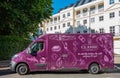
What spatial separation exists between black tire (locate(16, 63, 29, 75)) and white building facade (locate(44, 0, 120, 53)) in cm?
3207

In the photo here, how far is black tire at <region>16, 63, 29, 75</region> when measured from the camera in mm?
17906

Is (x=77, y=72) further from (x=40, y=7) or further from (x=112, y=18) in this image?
(x=112, y=18)

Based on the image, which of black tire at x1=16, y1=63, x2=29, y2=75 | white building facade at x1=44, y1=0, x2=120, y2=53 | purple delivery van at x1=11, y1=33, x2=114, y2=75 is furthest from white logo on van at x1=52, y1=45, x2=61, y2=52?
white building facade at x1=44, y1=0, x2=120, y2=53

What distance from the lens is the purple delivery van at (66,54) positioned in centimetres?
1808

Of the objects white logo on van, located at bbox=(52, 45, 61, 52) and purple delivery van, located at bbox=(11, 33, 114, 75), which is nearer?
purple delivery van, located at bbox=(11, 33, 114, 75)

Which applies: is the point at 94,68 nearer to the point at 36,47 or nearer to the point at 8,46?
the point at 36,47

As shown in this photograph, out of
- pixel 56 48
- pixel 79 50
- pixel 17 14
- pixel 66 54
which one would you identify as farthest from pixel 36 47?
pixel 17 14

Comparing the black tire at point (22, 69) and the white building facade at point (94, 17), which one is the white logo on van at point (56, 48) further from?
the white building facade at point (94, 17)

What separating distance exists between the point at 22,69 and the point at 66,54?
2.85m

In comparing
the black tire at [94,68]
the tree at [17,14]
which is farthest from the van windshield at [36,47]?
the tree at [17,14]

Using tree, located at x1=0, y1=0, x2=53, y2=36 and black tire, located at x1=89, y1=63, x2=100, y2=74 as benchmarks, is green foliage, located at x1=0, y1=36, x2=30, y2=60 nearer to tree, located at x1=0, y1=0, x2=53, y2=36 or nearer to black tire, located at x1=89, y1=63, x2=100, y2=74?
tree, located at x1=0, y1=0, x2=53, y2=36

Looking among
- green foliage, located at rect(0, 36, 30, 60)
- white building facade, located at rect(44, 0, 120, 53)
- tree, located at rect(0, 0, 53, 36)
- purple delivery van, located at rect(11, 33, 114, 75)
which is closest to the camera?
purple delivery van, located at rect(11, 33, 114, 75)

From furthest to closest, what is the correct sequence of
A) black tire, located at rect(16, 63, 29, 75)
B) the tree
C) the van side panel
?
the tree, the van side panel, black tire, located at rect(16, 63, 29, 75)

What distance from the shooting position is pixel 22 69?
17.9m
